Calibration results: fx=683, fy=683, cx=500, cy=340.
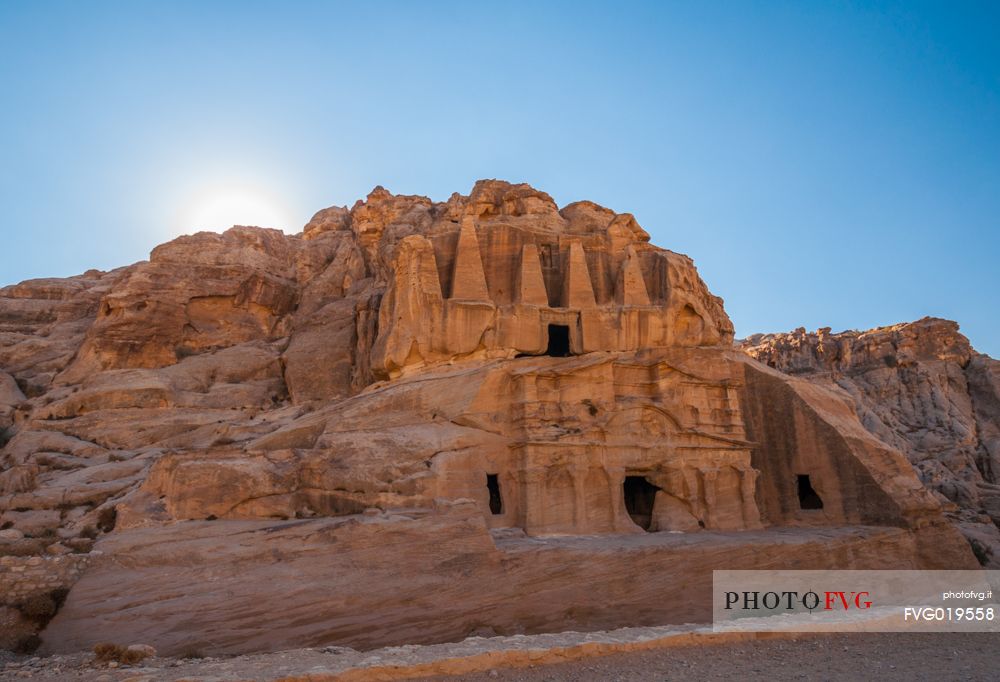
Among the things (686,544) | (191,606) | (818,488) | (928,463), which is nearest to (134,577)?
(191,606)

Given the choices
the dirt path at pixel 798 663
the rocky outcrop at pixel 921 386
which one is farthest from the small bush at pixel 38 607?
the rocky outcrop at pixel 921 386

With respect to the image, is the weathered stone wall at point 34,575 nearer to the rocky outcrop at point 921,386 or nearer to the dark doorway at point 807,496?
the dark doorway at point 807,496

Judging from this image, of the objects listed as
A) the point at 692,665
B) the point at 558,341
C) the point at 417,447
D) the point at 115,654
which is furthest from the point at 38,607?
the point at 558,341

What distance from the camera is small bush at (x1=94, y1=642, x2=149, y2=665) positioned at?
11283 mm

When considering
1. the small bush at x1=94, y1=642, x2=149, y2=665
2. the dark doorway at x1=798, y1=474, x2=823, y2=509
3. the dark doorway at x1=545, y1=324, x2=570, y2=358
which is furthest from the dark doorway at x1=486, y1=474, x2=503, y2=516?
the small bush at x1=94, y1=642, x2=149, y2=665

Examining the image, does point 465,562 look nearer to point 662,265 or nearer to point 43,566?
point 43,566

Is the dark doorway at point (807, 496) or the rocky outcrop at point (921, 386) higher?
the rocky outcrop at point (921, 386)

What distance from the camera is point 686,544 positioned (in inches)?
718

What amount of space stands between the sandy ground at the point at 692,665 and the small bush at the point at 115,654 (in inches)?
7.4

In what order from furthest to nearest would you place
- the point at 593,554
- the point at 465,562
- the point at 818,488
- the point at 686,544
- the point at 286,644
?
the point at 818,488, the point at 686,544, the point at 593,554, the point at 465,562, the point at 286,644

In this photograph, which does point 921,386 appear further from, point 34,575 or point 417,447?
point 34,575

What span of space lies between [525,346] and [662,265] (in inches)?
300

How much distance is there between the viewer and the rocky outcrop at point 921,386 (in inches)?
1750

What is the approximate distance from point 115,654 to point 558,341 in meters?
20.6
